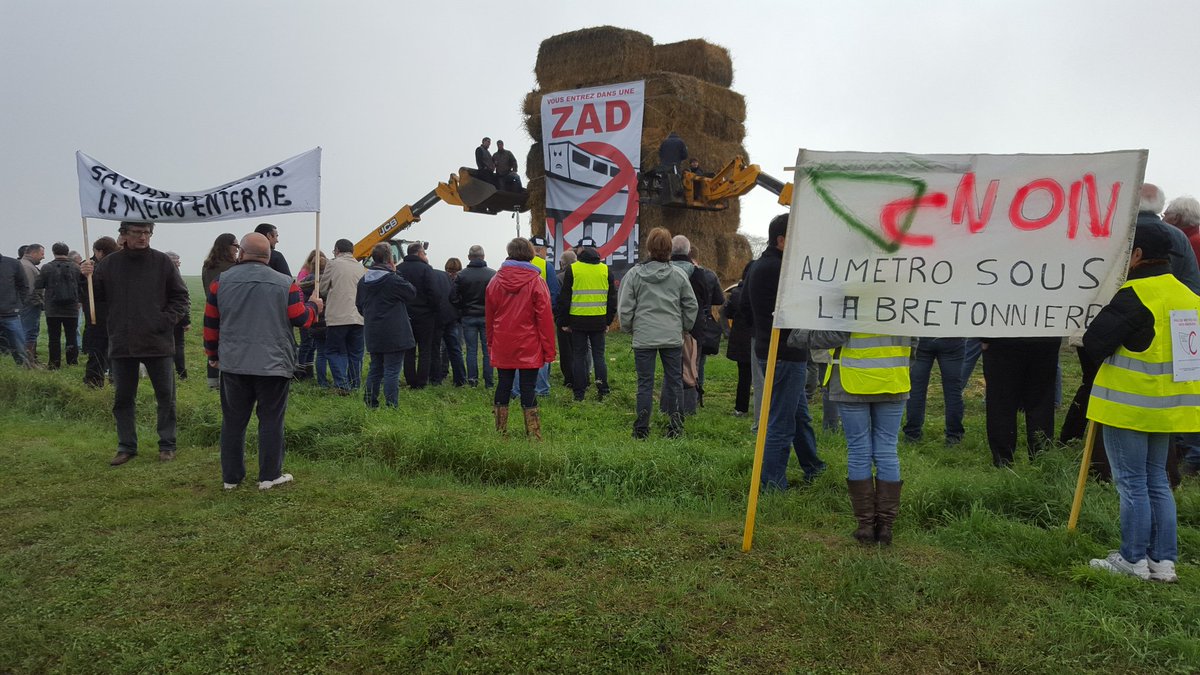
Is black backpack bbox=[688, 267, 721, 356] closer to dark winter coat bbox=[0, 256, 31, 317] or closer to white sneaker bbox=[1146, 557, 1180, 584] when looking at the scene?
white sneaker bbox=[1146, 557, 1180, 584]

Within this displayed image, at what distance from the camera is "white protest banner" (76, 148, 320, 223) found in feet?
25.2

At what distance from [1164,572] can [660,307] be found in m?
4.34

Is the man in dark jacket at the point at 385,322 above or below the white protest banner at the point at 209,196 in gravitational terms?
below

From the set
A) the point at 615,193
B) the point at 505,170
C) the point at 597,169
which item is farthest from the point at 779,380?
the point at 505,170

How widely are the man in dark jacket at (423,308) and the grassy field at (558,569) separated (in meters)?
3.77

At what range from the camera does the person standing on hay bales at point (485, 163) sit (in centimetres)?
1946

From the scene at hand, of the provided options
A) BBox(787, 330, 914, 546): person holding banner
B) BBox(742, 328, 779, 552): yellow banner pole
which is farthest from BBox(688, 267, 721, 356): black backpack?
BBox(742, 328, 779, 552): yellow banner pole

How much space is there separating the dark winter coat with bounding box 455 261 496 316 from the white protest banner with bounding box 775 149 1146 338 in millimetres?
6495

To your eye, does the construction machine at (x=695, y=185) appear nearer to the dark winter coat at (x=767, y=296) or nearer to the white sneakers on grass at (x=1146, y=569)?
the dark winter coat at (x=767, y=296)

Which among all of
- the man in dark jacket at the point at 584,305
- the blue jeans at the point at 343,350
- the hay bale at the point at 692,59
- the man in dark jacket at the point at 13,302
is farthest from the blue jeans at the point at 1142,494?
the hay bale at the point at 692,59

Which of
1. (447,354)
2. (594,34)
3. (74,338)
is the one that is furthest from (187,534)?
(594,34)

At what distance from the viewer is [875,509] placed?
445cm

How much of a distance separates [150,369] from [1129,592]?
711cm

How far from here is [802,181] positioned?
13.5ft
